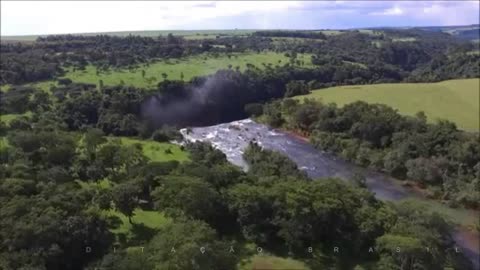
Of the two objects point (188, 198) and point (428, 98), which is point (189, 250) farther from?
point (428, 98)

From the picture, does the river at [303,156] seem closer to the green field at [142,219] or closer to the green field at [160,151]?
the green field at [160,151]

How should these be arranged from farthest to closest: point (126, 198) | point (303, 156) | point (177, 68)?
point (177, 68), point (303, 156), point (126, 198)

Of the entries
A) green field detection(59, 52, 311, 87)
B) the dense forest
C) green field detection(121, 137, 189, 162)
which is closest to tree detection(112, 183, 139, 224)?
green field detection(121, 137, 189, 162)

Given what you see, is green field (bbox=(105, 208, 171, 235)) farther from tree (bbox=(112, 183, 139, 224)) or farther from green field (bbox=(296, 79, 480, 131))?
green field (bbox=(296, 79, 480, 131))

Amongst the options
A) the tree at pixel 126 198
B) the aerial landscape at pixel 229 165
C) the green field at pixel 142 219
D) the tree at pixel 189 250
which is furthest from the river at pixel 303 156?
the tree at pixel 126 198

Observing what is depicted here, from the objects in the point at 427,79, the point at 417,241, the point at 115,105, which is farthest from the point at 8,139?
the point at 427,79

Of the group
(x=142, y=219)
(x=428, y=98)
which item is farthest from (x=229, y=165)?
(x=428, y=98)

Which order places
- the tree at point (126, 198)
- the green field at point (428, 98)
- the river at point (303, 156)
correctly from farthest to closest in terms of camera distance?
the green field at point (428, 98) → the river at point (303, 156) → the tree at point (126, 198)
